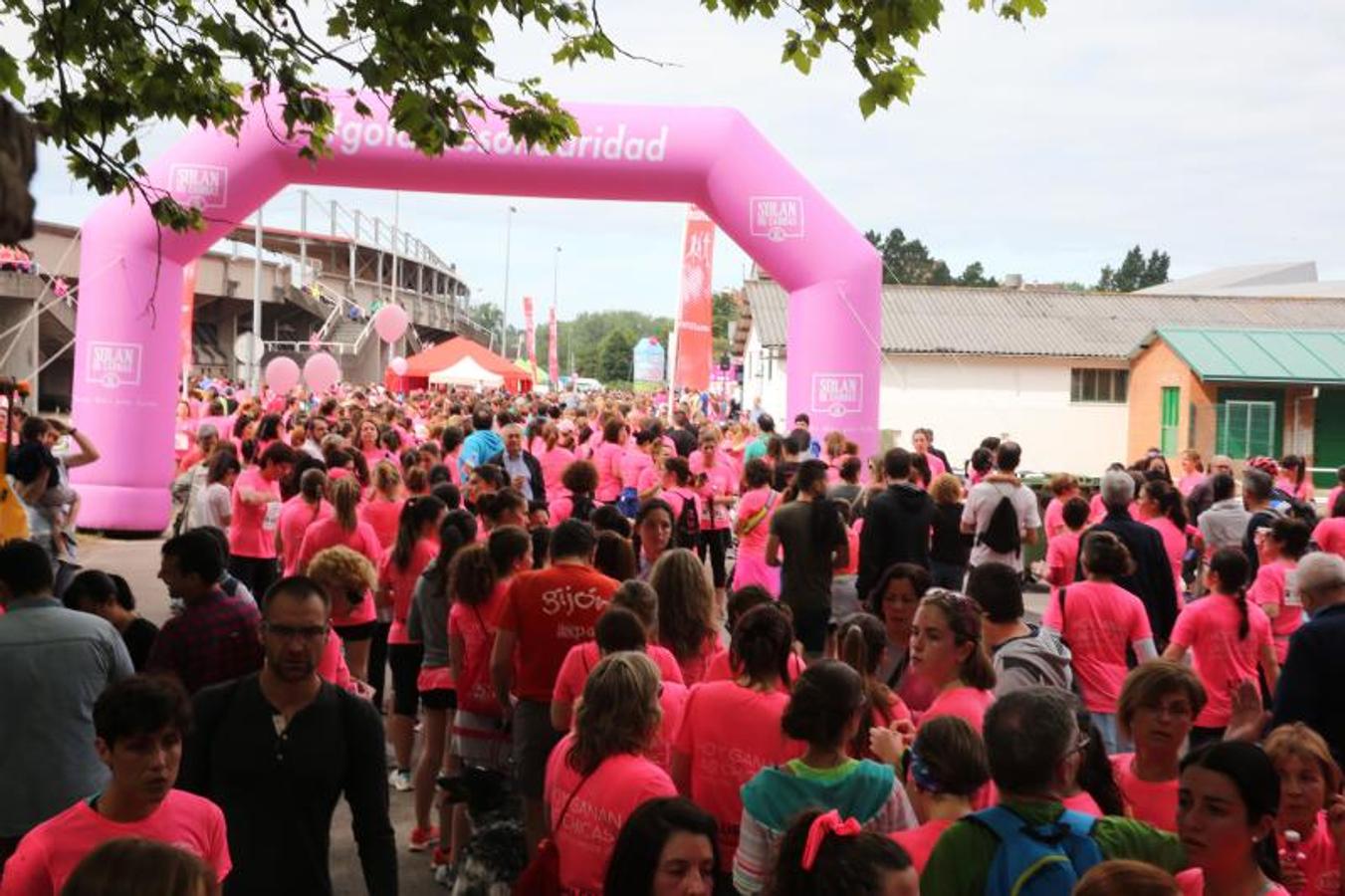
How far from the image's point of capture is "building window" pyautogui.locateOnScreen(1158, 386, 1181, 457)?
35.2m

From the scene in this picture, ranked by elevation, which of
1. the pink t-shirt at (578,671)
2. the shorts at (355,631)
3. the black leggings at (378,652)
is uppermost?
the pink t-shirt at (578,671)

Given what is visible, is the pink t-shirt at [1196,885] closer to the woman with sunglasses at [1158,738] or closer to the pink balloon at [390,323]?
the woman with sunglasses at [1158,738]

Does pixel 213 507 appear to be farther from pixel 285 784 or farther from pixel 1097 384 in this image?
pixel 1097 384

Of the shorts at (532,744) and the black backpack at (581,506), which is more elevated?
the black backpack at (581,506)

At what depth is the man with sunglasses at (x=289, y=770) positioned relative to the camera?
159 inches

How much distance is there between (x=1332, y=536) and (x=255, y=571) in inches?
290

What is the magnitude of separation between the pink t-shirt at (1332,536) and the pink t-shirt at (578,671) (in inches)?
221

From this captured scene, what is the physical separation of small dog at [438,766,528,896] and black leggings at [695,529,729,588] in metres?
8.39

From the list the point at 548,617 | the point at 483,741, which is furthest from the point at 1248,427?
the point at 548,617

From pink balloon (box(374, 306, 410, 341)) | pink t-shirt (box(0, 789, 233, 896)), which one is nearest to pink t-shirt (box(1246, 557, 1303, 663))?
pink t-shirt (box(0, 789, 233, 896))

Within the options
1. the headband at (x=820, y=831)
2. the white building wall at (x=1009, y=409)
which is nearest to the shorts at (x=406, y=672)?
the headband at (x=820, y=831)

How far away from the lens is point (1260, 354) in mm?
34281

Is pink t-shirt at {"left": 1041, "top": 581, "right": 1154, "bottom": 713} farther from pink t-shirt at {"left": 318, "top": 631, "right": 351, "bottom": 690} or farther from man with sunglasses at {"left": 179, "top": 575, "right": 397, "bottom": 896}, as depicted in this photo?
man with sunglasses at {"left": 179, "top": 575, "right": 397, "bottom": 896}

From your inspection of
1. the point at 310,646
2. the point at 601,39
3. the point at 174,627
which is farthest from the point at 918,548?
the point at 310,646
